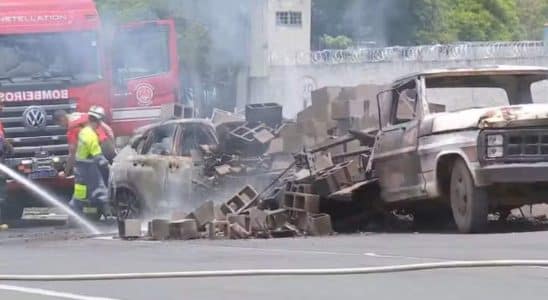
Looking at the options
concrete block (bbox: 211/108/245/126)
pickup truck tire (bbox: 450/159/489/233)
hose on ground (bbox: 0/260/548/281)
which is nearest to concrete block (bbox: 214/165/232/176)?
concrete block (bbox: 211/108/245/126)

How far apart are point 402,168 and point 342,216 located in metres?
1.55

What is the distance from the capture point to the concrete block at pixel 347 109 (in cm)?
1620

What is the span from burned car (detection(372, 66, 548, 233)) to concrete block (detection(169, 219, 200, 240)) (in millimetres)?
2215

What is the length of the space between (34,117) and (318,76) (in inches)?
727

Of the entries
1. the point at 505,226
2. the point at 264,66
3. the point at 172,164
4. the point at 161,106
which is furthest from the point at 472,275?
the point at 264,66

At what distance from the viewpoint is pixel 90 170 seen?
17.3 metres

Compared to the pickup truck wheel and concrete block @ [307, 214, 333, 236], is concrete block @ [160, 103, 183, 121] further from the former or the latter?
concrete block @ [307, 214, 333, 236]

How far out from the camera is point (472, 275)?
895cm

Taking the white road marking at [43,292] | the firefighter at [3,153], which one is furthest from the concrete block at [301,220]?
the white road marking at [43,292]

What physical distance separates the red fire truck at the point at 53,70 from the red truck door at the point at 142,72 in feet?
0.07

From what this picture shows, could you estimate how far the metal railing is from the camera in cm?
3209

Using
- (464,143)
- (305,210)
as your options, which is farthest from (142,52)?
(464,143)

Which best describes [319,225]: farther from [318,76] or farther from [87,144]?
[318,76]

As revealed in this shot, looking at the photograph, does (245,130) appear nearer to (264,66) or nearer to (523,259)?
(523,259)
